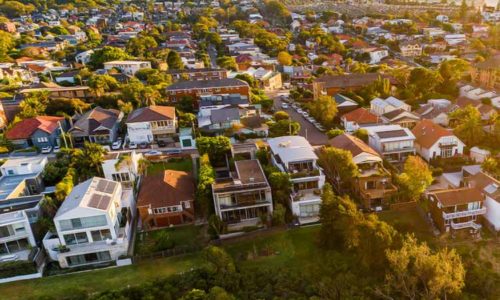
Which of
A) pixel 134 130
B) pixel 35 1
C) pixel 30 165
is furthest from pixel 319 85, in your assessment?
pixel 35 1

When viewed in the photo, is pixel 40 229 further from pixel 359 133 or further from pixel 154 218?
pixel 359 133

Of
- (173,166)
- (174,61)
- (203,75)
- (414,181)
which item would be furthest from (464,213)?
(174,61)

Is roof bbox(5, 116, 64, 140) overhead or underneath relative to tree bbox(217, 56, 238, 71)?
underneath

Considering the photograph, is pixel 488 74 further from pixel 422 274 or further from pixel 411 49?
pixel 422 274

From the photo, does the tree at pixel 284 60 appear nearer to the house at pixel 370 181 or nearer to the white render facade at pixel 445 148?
the white render facade at pixel 445 148

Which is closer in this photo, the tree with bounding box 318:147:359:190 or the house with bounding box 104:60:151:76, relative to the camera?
the tree with bounding box 318:147:359:190

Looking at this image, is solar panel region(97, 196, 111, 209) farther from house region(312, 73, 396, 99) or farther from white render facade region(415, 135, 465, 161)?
house region(312, 73, 396, 99)

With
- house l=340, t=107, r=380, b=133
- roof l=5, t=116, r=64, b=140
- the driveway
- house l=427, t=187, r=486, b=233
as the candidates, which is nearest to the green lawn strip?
house l=427, t=187, r=486, b=233
